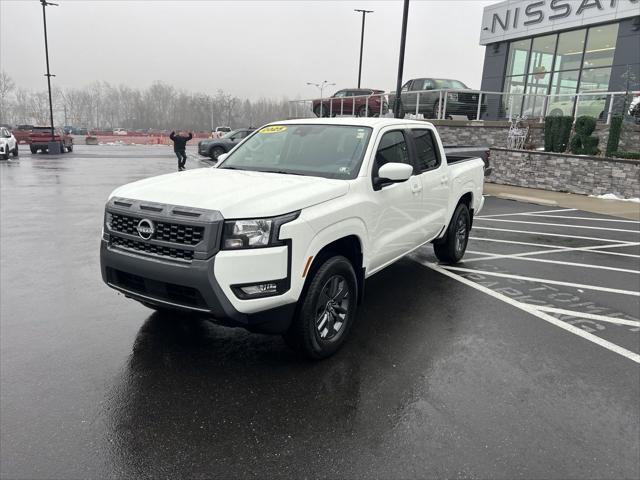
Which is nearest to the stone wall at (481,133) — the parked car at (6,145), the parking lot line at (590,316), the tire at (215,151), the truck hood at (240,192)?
the tire at (215,151)

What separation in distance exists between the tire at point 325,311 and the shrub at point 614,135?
1396 centimetres

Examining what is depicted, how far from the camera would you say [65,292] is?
546 centimetres

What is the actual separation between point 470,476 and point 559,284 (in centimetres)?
429

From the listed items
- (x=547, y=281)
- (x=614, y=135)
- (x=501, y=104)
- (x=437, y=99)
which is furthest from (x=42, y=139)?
(x=547, y=281)

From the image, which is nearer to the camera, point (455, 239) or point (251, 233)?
point (251, 233)

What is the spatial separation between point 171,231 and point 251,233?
590mm

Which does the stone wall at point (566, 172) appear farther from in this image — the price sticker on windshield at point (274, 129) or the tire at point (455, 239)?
the price sticker on windshield at point (274, 129)

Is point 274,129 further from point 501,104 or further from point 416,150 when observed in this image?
point 501,104

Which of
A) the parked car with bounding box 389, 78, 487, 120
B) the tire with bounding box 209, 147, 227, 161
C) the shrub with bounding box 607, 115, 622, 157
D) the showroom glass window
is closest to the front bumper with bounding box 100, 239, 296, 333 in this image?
the shrub with bounding box 607, 115, 622, 157

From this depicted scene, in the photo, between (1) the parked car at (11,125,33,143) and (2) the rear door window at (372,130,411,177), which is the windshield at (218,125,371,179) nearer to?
(2) the rear door window at (372,130,411,177)

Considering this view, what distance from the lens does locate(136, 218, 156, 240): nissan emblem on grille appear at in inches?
136

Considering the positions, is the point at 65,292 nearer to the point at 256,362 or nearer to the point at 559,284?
the point at 256,362

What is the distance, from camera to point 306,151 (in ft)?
15.6

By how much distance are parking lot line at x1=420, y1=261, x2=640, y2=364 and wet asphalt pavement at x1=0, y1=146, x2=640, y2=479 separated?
0.03 m
